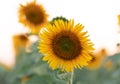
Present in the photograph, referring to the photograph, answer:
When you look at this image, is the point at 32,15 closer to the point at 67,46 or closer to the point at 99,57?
the point at 99,57

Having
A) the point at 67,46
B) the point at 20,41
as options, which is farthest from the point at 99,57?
the point at 67,46

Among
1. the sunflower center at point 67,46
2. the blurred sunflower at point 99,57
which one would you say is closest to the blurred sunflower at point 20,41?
the blurred sunflower at point 99,57

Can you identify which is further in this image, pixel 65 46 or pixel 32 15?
pixel 32 15

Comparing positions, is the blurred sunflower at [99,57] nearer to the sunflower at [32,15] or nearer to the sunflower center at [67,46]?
the sunflower at [32,15]

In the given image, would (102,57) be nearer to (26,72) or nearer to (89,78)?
(89,78)

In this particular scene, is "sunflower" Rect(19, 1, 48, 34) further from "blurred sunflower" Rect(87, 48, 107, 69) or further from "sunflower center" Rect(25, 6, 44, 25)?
"blurred sunflower" Rect(87, 48, 107, 69)

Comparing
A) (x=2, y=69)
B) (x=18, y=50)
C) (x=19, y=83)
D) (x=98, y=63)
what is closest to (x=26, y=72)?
(x=19, y=83)

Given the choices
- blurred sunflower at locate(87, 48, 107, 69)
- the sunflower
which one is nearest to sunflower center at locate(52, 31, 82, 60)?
the sunflower
